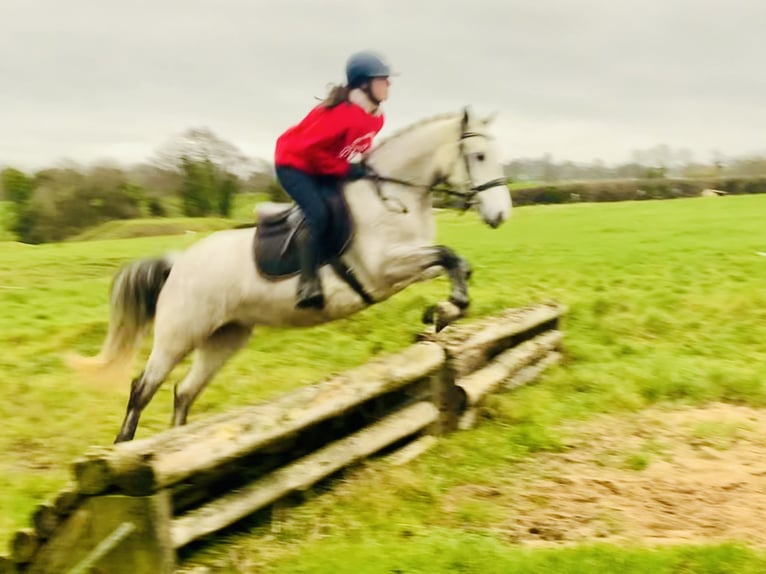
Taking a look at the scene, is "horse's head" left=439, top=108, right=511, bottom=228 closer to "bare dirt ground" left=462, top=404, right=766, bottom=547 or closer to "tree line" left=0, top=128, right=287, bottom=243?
"bare dirt ground" left=462, top=404, right=766, bottom=547

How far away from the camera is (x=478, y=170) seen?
4.39m

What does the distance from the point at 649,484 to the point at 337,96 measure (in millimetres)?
2623

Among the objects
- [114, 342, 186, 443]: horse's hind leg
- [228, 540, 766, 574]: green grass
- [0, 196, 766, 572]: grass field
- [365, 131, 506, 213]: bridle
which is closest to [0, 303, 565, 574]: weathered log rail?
[0, 196, 766, 572]: grass field

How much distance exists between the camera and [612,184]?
66.2 feet

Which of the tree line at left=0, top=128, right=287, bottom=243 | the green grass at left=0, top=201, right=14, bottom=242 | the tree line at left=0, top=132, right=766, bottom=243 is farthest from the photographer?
the green grass at left=0, top=201, right=14, bottom=242

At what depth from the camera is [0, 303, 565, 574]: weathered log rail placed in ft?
9.84

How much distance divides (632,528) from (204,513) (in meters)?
1.91

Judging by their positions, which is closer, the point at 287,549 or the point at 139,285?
the point at 287,549

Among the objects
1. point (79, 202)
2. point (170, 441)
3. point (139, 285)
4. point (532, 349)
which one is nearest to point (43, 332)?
point (139, 285)

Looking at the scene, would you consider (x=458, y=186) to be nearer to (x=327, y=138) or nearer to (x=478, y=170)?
(x=478, y=170)

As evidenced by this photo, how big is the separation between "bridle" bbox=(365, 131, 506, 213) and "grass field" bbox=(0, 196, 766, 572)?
5.01 ft

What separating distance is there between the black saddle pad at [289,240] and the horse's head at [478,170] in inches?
24.7

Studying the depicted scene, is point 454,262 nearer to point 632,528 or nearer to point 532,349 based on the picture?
point 632,528

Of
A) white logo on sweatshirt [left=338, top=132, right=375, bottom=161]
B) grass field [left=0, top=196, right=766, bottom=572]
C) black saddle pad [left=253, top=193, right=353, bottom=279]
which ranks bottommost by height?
grass field [left=0, top=196, right=766, bottom=572]
